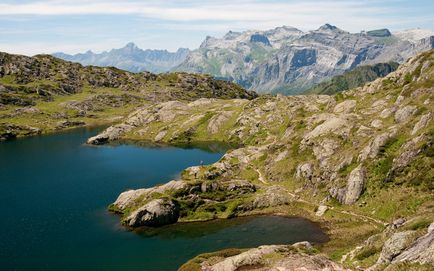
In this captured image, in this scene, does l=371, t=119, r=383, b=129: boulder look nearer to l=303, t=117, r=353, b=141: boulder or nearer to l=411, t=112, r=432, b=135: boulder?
l=303, t=117, r=353, b=141: boulder

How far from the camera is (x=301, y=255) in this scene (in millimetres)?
65750

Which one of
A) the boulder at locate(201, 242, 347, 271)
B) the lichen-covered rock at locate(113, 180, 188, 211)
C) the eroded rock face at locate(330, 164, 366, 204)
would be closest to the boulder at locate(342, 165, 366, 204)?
the eroded rock face at locate(330, 164, 366, 204)

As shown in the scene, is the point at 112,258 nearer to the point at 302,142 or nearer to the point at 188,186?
the point at 188,186

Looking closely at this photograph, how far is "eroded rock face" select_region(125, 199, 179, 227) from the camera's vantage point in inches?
3964

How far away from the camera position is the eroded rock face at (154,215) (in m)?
101

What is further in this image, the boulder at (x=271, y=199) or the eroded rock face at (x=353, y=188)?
Result: the boulder at (x=271, y=199)

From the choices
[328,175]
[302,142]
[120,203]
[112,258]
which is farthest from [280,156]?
[112,258]

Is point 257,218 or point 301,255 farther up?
point 301,255

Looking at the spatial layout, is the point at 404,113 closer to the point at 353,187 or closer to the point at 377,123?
the point at 377,123

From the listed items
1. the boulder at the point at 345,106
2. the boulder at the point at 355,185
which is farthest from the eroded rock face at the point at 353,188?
the boulder at the point at 345,106

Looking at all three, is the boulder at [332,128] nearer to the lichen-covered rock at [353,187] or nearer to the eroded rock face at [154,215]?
the lichen-covered rock at [353,187]

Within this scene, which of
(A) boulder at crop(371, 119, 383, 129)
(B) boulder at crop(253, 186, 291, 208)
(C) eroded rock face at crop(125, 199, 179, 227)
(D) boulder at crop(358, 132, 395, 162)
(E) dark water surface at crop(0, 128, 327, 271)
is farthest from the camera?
(A) boulder at crop(371, 119, 383, 129)

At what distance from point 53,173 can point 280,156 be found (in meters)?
91.5

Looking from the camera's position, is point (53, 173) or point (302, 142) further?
point (53, 173)
